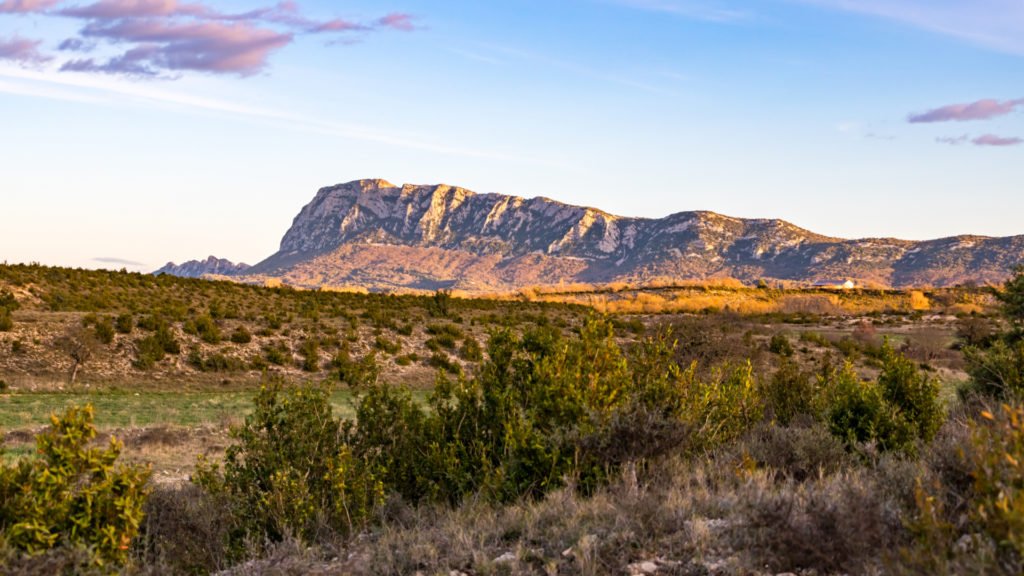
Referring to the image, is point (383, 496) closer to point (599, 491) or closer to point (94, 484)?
point (599, 491)

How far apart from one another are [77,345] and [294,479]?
98.0 ft

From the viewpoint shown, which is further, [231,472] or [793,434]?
[793,434]

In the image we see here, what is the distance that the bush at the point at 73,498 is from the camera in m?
6.24

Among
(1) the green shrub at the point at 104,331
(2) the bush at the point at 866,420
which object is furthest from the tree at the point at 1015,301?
(1) the green shrub at the point at 104,331

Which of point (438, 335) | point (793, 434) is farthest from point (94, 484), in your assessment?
point (438, 335)

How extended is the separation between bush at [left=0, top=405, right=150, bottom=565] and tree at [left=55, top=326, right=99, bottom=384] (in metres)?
29.2

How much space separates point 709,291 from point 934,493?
102m

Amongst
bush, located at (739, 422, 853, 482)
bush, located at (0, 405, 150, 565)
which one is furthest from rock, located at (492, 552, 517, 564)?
bush, located at (739, 422, 853, 482)

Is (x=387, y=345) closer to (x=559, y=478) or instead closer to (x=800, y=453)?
(x=800, y=453)

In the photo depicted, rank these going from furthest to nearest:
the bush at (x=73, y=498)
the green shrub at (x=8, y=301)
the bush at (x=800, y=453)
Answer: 1. the green shrub at (x=8, y=301)
2. the bush at (x=800, y=453)
3. the bush at (x=73, y=498)

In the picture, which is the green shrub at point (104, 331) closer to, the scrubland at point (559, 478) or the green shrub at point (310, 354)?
the green shrub at point (310, 354)

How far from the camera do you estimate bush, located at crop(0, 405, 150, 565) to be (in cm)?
624

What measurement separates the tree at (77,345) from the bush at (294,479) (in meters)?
27.3

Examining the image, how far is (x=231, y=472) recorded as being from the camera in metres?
9.08
